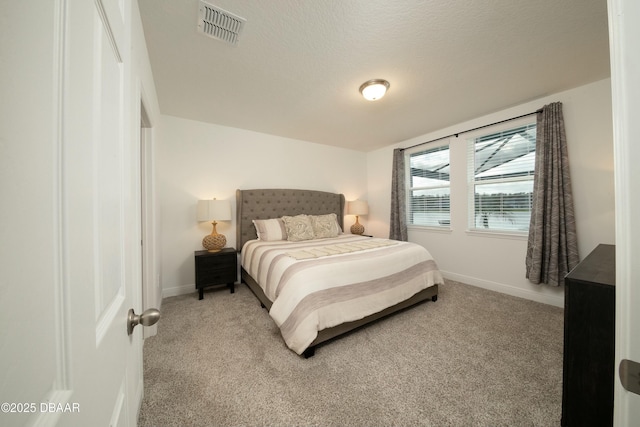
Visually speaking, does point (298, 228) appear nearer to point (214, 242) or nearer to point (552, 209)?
point (214, 242)

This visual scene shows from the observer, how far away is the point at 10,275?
8.3 inches

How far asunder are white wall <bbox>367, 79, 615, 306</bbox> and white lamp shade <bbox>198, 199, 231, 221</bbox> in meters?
3.15

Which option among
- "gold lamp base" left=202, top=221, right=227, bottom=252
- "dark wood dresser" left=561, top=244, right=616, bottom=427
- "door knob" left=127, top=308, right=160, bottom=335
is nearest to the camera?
"door knob" left=127, top=308, right=160, bottom=335

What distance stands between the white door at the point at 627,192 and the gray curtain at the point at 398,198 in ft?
12.5

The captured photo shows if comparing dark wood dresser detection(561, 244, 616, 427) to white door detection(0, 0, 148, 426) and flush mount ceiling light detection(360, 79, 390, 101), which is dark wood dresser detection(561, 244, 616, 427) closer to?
white door detection(0, 0, 148, 426)

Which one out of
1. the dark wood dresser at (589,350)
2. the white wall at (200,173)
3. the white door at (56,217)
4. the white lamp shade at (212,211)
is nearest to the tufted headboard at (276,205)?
the white wall at (200,173)

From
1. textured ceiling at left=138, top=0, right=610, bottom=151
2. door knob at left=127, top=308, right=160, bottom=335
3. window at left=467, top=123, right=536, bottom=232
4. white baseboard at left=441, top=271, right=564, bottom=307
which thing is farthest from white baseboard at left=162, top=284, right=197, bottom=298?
window at left=467, top=123, right=536, bottom=232

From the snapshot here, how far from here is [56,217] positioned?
11.3 inches

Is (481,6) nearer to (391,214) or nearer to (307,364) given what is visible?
(307,364)

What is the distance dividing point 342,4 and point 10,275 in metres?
1.95

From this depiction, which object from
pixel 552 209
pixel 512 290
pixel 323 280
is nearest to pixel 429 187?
pixel 552 209

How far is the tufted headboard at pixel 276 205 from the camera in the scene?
348cm

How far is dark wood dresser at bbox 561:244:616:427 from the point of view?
1003mm

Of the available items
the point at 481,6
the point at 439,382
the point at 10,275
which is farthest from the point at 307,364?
the point at 481,6
